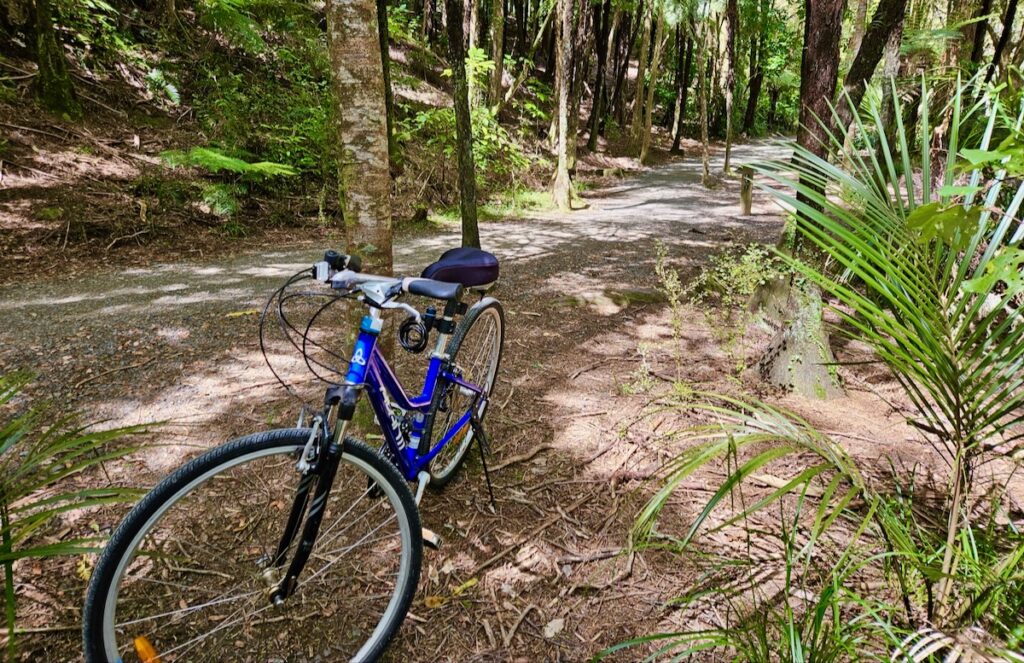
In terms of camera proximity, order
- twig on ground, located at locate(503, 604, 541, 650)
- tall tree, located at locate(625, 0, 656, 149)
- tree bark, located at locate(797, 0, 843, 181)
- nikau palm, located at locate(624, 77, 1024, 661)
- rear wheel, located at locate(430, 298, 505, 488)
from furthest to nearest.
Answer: tall tree, located at locate(625, 0, 656, 149) < tree bark, located at locate(797, 0, 843, 181) < rear wheel, located at locate(430, 298, 505, 488) < twig on ground, located at locate(503, 604, 541, 650) < nikau palm, located at locate(624, 77, 1024, 661)

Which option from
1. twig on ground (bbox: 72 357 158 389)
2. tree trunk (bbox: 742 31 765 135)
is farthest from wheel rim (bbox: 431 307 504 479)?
tree trunk (bbox: 742 31 765 135)

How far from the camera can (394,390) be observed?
2.14m

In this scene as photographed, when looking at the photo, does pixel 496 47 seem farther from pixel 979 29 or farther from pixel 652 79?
pixel 979 29

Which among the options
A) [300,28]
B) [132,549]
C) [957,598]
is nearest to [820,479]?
[957,598]

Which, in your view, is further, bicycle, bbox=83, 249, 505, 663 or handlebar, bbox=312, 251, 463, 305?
handlebar, bbox=312, 251, 463, 305

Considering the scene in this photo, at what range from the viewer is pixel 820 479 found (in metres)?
2.41

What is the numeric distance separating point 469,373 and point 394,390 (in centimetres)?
95

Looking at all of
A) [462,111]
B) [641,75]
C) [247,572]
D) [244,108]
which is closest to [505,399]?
[247,572]

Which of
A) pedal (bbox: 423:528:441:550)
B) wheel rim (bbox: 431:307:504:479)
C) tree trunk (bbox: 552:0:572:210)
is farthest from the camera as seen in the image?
tree trunk (bbox: 552:0:572:210)

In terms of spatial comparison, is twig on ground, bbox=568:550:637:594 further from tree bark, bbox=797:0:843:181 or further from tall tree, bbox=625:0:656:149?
tall tree, bbox=625:0:656:149

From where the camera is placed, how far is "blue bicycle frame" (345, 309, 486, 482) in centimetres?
181

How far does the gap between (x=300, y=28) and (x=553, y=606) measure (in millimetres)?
12837

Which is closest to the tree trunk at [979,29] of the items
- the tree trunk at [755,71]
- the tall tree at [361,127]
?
the tall tree at [361,127]

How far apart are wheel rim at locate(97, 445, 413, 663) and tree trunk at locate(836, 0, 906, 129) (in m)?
3.91
